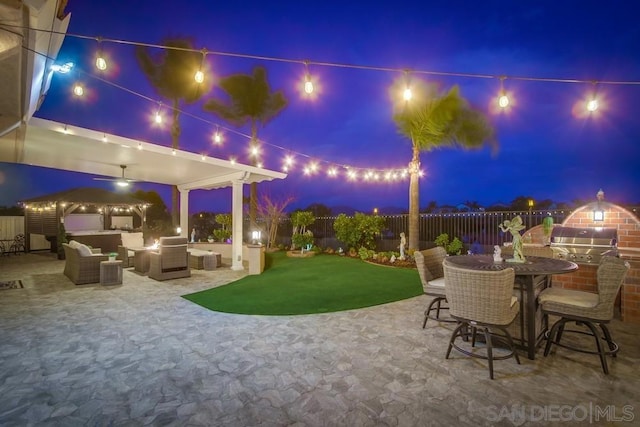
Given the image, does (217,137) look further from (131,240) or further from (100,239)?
(100,239)

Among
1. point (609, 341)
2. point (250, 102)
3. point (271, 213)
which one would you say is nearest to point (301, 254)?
point (271, 213)

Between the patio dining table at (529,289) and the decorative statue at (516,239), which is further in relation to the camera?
the decorative statue at (516,239)

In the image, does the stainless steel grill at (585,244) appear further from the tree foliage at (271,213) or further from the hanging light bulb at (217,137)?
the tree foliage at (271,213)

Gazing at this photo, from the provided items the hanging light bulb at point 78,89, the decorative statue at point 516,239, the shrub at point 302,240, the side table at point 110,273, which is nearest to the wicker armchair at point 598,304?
the decorative statue at point 516,239

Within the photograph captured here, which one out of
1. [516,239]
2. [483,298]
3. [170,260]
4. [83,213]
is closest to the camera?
[483,298]

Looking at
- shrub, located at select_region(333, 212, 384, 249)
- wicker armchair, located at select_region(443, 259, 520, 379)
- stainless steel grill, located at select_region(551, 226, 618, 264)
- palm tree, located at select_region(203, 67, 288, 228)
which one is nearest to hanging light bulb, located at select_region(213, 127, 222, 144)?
palm tree, located at select_region(203, 67, 288, 228)

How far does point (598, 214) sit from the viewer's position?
474 centimetres

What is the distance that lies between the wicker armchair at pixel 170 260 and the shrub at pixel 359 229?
17.7ft

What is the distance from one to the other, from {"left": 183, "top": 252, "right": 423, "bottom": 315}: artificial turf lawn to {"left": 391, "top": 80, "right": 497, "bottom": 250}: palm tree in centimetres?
275

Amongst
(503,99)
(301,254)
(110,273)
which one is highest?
(503,99)

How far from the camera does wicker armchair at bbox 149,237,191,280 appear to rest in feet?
22.8

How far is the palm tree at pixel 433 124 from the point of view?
28.2 ft

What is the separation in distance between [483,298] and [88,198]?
13.9m

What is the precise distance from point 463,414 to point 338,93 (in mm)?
22545
